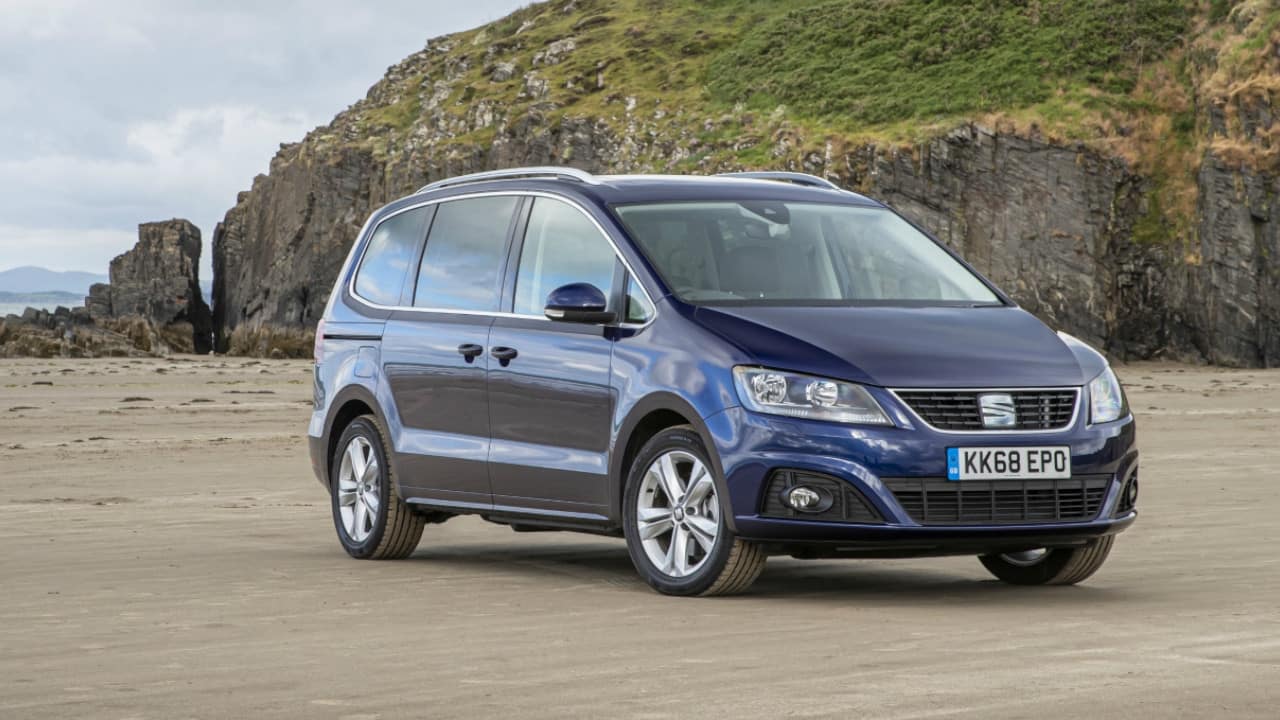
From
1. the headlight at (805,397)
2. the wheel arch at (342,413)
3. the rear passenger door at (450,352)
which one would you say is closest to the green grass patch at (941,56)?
the wheel arch at (342,413)

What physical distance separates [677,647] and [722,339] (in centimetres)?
174

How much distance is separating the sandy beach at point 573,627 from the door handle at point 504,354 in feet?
3.47

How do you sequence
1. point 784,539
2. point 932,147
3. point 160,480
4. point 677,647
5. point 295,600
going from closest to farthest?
point 677,647, point 784,539, point 295,600, point 160,480, point 932,147

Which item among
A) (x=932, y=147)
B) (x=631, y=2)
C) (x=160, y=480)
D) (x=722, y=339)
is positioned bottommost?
(x=160, y=480)

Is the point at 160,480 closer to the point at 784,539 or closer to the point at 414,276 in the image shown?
the point at 414,276

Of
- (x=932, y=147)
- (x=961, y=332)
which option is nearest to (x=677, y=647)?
(x=961, y=332)

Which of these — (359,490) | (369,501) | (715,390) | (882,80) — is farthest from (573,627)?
(882,80)

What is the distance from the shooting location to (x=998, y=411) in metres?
7.70

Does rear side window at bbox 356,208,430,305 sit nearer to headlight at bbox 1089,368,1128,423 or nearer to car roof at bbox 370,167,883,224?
car roof at bbox 370,167,883,224

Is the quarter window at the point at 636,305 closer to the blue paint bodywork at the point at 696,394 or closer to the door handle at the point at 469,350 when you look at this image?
the blue paint bodywork at the point at 696,394

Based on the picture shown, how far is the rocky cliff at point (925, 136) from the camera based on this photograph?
49.4 meters

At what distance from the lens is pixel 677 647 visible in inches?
258

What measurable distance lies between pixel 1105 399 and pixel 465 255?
11.4ft

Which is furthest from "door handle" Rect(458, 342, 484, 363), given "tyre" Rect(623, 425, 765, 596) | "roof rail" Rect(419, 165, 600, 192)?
"tyre" Rect(623, 425, 765, 596)
